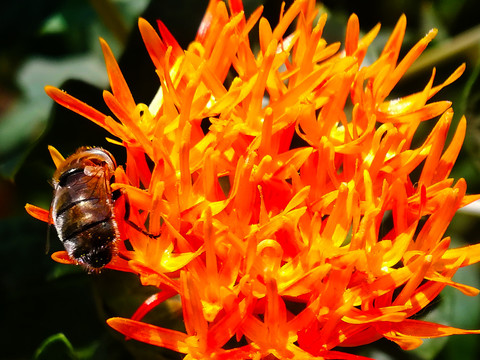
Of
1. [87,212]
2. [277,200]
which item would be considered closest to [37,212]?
[87,212]

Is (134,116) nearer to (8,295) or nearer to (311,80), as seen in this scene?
(311,80)

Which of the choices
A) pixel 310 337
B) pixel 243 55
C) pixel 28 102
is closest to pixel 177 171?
pixel 243 55

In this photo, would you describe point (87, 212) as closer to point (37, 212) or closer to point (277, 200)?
point (37, 212)
